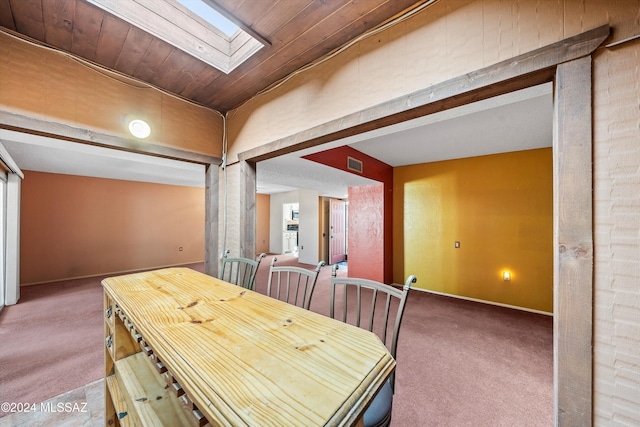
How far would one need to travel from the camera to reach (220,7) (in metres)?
1.22

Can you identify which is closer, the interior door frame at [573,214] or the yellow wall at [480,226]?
the interior door frame at [573,214]

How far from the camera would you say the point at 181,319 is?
859 mm

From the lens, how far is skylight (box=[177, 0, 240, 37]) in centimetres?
141

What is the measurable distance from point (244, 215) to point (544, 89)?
2257mm

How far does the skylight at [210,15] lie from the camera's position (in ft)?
4.61

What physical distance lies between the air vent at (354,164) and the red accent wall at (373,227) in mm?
422

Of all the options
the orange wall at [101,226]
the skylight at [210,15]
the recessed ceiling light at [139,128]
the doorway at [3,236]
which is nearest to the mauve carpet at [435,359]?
the doorway at [3,236]

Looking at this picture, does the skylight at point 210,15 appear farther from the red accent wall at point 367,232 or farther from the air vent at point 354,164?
the red accent wall at point 367,232

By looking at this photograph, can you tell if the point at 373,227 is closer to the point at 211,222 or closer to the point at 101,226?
the point at 211,222

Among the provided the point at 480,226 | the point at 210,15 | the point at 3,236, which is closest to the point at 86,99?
the point at 210,15

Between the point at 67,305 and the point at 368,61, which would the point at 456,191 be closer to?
the point at 368,61

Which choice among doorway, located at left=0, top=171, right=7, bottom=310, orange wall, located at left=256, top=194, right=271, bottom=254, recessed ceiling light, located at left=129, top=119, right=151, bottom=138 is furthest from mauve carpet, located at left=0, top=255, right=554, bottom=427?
orange wall, located at left=256, top=194, right=271, bottom=254

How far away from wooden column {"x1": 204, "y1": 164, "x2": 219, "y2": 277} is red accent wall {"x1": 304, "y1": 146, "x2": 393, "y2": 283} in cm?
249

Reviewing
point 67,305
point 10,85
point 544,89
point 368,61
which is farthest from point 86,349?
point 544,89
